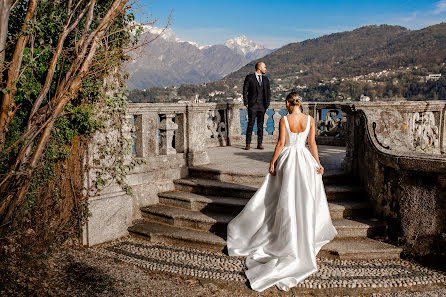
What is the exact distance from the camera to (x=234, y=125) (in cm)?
1162

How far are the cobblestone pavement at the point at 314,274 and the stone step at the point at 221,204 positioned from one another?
3.26ft

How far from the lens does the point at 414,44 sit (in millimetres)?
106875

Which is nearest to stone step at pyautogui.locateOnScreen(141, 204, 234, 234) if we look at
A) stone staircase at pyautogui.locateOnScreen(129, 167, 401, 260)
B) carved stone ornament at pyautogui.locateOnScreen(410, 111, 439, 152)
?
stone staircase at pyautogui.locateOnScreen(129, 167, 401, 260)

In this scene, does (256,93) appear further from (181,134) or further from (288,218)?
(288,218)

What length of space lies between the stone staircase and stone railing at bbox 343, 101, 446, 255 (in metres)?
0.28

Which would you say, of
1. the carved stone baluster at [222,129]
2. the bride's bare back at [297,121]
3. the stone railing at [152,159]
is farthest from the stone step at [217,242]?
the carved stone baluster at [222,129]

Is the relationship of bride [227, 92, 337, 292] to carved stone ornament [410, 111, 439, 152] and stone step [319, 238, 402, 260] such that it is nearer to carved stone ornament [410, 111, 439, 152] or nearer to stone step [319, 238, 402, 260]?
stone step [319, 238, 402, 260]

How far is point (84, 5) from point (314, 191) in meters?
4.20

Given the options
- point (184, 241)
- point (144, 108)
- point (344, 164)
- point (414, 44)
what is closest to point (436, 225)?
point (344, 164)

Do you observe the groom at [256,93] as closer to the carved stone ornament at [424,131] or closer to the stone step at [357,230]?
the carved stone ornament at [424,131]

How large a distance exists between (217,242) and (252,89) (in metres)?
4.71

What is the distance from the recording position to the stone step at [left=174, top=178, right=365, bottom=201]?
673 centimetres

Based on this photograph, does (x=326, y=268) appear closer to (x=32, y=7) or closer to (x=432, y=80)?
(x=32, y=7)

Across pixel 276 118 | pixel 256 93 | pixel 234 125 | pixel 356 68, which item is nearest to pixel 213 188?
pixel 256 93
